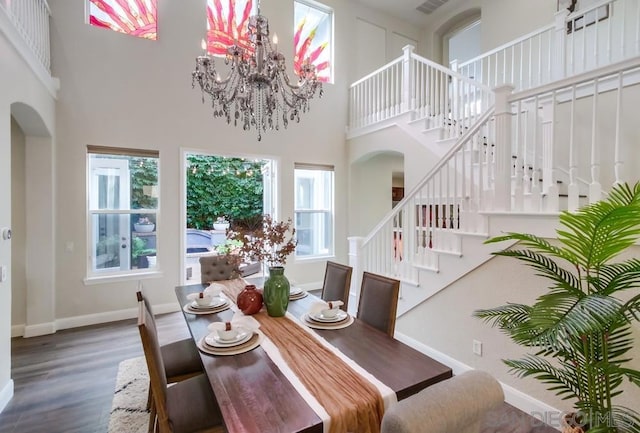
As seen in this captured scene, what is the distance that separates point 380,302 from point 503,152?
5.08 ft

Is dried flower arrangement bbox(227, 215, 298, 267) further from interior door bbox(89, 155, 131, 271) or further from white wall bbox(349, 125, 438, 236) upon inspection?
white wall bbox(349, 125, 438, 236)

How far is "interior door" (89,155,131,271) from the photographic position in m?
4.13

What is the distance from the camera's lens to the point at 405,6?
617 centimetres

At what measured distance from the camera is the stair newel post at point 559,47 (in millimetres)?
3678

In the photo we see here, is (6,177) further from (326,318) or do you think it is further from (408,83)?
(408,83)

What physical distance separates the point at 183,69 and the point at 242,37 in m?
1.18

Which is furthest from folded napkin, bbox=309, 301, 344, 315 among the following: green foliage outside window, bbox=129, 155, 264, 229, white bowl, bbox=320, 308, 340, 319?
green foliage outside window, bbox=129, 155, 264, 229

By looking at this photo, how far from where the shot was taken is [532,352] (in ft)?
7.42

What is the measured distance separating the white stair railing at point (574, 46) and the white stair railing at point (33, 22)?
5115 mm

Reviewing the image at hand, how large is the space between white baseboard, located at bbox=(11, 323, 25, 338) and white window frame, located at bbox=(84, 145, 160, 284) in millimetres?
770


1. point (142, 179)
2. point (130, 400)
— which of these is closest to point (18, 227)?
point (142, 179)

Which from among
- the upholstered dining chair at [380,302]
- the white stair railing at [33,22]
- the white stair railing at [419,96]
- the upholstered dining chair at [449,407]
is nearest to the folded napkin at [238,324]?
the upholstered dining chair at [380,302]

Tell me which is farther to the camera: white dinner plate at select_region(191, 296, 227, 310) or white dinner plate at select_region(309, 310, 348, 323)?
white dinner plate at select_region(191, 296, 227, 310)

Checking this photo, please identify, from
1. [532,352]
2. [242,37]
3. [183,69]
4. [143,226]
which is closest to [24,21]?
[183,69]
